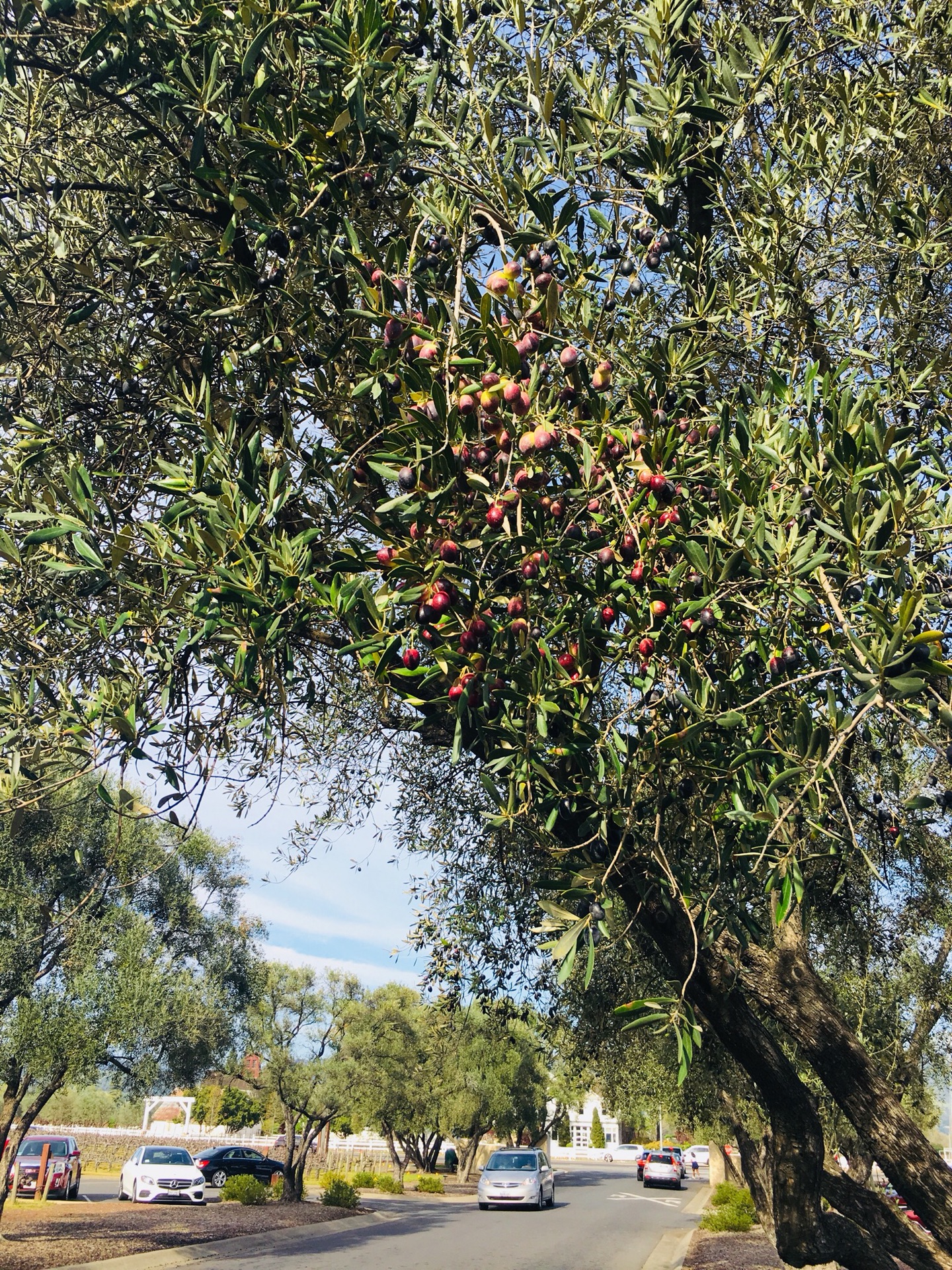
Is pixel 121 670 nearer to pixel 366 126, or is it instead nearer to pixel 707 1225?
pixel 366 126

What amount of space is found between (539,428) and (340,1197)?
31434mm

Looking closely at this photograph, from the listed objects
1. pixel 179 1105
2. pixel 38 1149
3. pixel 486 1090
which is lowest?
pixel 38 1149

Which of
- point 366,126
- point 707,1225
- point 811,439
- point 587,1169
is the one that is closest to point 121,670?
point 366,126

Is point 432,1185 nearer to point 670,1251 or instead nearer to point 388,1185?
point 388,1185

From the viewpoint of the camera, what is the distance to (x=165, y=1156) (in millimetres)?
29016

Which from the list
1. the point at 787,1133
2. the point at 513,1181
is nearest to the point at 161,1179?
the point at 513,1181

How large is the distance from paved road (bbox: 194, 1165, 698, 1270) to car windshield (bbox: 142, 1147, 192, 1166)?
19.8 ft

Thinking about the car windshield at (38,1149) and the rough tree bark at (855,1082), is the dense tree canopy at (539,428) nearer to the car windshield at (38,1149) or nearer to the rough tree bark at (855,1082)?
the rough tree bark at (855,1082)

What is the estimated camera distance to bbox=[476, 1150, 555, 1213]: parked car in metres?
31.4

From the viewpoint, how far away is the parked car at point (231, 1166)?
35.8m

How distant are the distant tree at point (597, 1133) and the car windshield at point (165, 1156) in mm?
94061

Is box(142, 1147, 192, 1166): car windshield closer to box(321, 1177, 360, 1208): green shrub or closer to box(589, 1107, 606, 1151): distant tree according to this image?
→ box(321, 1177, 360, 1208): green shrub

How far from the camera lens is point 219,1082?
58688mm

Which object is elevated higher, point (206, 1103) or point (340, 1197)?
point (206, 1103)
